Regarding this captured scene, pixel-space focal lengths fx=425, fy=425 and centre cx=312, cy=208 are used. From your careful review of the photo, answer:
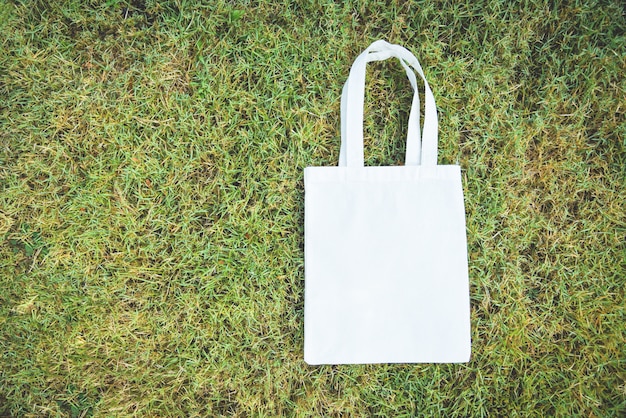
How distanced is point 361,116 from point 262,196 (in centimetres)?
40

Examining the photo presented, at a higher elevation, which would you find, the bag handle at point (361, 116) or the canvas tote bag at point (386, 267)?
the bag handle at point (361, 116)

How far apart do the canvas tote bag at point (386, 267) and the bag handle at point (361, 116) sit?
0.16ft

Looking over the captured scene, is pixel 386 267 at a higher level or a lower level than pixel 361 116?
lower

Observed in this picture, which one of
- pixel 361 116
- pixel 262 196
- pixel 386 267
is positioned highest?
pixel 361 116

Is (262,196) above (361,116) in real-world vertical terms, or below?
below

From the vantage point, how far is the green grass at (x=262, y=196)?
134 centimetres

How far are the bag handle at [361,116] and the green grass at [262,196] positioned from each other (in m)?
0.07

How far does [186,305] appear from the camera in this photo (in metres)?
1.34

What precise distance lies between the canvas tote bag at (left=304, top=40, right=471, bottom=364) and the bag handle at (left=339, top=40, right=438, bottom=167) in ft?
0.16

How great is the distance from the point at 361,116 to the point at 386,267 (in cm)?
46

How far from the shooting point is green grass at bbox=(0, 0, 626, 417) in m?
1.34

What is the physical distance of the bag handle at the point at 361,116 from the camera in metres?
1.29

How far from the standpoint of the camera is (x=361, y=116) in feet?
4.27

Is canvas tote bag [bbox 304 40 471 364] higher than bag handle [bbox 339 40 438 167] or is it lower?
lower
